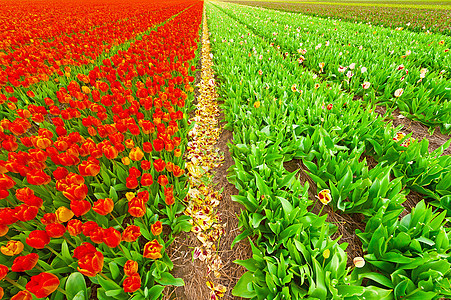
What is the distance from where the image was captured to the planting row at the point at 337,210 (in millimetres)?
1360

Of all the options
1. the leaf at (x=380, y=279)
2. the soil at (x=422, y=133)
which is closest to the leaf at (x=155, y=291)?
the leaf at (x=380, y=279)

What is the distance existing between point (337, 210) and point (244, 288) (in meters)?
1.31

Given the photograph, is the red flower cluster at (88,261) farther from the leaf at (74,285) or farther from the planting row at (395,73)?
the planting row at (395,73)

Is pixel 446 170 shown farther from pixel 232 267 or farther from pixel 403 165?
pixel 232 267

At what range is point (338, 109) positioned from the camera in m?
3.09

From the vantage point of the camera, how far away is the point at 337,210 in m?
2.08

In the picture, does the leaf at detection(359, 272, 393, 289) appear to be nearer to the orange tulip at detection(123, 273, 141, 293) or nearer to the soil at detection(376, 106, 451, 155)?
the orange tulip at detection(123, 273, 141, 293)

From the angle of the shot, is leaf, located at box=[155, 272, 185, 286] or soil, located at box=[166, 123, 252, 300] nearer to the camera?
leaf, located at box=[155, 272, 185, 286]

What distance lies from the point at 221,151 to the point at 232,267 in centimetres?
170

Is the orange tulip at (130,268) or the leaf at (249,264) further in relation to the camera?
the leaf at (249,264)

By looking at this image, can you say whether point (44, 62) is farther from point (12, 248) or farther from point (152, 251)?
point (152, 251)

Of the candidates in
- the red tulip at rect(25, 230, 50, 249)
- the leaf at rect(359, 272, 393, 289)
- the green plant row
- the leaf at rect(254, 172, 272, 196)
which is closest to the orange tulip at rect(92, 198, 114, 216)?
the red tulip at rect(25, 230, 50, 249)

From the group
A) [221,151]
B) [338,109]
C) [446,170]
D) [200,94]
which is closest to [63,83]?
[200,94]

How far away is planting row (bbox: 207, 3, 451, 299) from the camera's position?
4.46ft
